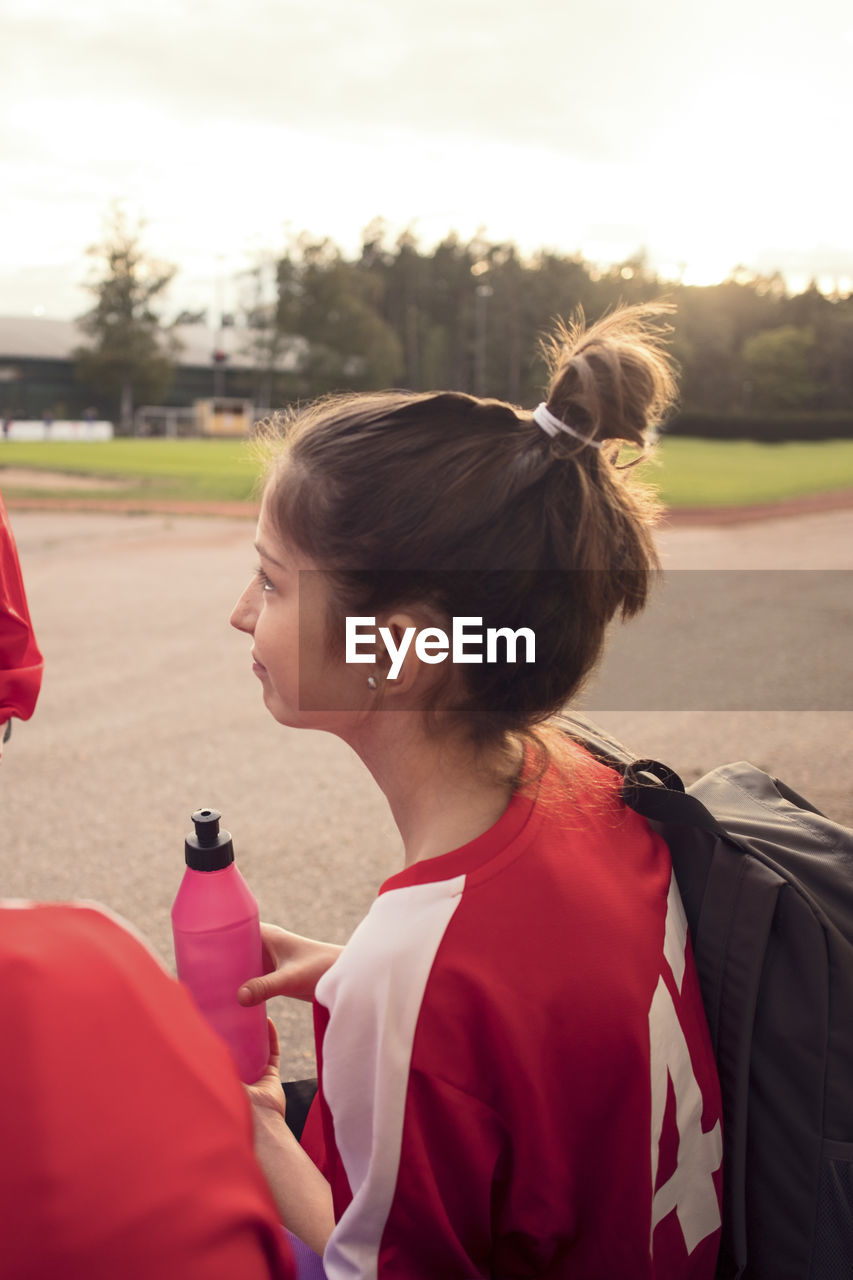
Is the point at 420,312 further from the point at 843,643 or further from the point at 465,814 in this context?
the point at 465,814

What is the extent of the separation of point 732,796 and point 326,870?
2.27 metres

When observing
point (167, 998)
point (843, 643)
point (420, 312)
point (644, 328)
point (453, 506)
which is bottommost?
point (843, 643)

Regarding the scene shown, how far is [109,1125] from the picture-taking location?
0.46 meters

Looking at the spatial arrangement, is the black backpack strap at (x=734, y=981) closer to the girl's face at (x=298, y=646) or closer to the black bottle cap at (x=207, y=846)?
the girl's face at (x=298, y=646)

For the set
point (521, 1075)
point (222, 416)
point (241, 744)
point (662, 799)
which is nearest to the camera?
point (521, 1075)

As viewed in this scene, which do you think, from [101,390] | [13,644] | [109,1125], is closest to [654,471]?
[13,644]

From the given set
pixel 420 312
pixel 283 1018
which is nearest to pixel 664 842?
pixel 283 1018

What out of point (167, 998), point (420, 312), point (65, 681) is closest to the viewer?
point (167, 998)

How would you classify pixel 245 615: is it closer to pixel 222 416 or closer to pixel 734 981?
pixel 734 981

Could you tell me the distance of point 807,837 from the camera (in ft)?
4.11

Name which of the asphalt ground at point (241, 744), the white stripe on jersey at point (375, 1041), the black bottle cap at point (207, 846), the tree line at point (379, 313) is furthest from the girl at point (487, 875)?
the tree line at point (379, 313)

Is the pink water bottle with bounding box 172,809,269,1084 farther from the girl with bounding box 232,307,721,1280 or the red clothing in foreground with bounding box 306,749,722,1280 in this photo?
the red clothing in foreground with bounding box 306,749,722,1280

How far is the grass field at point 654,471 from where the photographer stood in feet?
59.2

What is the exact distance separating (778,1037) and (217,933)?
0.79 meters
